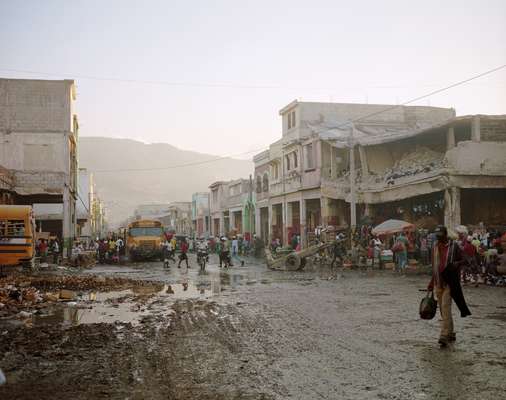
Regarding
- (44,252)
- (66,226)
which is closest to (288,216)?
(66,226)

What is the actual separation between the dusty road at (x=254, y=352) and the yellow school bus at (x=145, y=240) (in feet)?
78.5

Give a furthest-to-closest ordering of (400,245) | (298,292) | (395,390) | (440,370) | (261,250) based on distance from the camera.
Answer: (261,250) → (400,245) → (298,292) → (440,370) → (395,390)

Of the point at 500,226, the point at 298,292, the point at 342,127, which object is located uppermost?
the point at 342,127

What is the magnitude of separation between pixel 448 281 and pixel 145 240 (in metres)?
30.9

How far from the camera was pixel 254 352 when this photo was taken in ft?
24.6

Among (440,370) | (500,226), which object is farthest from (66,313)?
(500,226)

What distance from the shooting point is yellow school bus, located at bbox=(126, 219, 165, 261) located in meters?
37.1

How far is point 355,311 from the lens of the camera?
11641 mm

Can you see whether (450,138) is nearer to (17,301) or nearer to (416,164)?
(416,164)

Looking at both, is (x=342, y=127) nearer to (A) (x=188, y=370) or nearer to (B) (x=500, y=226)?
(B) (x=500, y=226)

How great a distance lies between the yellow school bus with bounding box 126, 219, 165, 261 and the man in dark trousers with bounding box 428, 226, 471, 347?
100 feet

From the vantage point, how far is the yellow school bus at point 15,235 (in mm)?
22922

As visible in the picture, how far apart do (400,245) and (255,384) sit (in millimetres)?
18027

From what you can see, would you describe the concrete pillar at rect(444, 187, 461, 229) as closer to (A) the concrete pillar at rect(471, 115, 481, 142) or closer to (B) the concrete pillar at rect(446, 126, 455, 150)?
(A) the concrete pillar at rect(471, 115, 481, 142)
